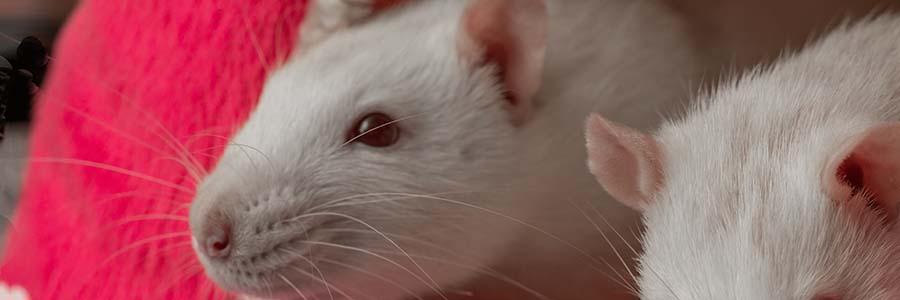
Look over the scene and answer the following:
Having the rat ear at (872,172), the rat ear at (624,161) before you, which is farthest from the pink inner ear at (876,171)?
the rat ear at (624,161)

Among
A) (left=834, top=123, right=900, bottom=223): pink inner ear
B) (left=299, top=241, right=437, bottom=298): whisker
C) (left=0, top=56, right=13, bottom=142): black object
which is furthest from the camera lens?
(left=0, top=56, right=13, bottom=142): black object

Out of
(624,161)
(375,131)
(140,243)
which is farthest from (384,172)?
(140,243)

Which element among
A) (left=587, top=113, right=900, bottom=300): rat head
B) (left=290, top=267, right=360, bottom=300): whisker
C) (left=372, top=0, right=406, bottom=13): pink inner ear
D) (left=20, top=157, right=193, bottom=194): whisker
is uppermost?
(left=372, top=0, right=406, bottom=13): pink inner ear

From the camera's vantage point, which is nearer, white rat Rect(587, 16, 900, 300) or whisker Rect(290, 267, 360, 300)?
white rat Rect(587, 16, 900, 300)

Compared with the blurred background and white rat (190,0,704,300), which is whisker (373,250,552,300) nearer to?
white rat (190,0,704,300)

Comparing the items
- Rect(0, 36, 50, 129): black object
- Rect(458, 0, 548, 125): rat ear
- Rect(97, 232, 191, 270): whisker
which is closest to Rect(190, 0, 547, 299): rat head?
Rect(458, 0, 548, 125): rat ear

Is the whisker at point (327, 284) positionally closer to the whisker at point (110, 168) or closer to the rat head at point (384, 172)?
the rat head at point (384, 172)

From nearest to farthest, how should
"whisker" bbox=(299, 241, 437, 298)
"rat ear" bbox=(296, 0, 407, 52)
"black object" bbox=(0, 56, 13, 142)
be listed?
"whisker" bbox=(299, 241, 437, 298), "rat ear" bbox=(296, 0, 407, 52), "black object" bbox=(0, 56, 13, 142)

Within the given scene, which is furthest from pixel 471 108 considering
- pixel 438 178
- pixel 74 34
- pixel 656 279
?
pixel 74 34
